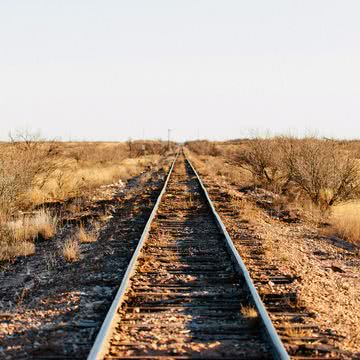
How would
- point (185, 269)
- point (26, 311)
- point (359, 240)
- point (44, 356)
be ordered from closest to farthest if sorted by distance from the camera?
1. point (44, 356)
2. point (26, 311)
3. point (185, 269)
4. point (359, 240)

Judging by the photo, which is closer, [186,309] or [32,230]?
[186,309]

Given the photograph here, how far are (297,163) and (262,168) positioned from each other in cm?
775

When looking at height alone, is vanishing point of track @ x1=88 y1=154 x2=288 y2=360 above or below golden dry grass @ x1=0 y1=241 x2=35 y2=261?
above

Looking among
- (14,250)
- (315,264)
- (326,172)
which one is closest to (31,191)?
(14,250)

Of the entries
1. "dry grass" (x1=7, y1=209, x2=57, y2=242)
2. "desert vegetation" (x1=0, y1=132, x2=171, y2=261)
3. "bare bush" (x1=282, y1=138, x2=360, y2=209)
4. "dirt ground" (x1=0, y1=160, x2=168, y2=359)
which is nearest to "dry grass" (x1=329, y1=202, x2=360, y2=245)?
"bare bush" (x1=282, y1=138, x2=360, y2=209)

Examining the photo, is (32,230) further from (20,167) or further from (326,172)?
(326,172)

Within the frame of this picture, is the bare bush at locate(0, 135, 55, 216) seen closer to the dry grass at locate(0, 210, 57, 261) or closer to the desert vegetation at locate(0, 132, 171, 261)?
the desert vegetation at locate(0, 132, 171, 261)

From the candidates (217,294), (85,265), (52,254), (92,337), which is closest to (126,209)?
(52,254)

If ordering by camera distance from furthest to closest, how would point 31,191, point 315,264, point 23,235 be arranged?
point 31,191
point 23,235
point 315,264

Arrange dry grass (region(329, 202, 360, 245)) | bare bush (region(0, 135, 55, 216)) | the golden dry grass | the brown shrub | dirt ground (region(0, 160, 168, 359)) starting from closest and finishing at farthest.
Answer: dirt ground (region(0, 160, 168, 359))
the golden dry grass
dry grass (region(329, 202, 360, 245))
bare bush (region(0, 135, 55, 216))
the brown shrub

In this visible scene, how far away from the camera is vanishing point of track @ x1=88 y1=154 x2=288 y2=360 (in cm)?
526

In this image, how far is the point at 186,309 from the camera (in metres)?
6.62

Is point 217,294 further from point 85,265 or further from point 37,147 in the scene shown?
point 37,147

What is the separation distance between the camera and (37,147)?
22.3 meters
